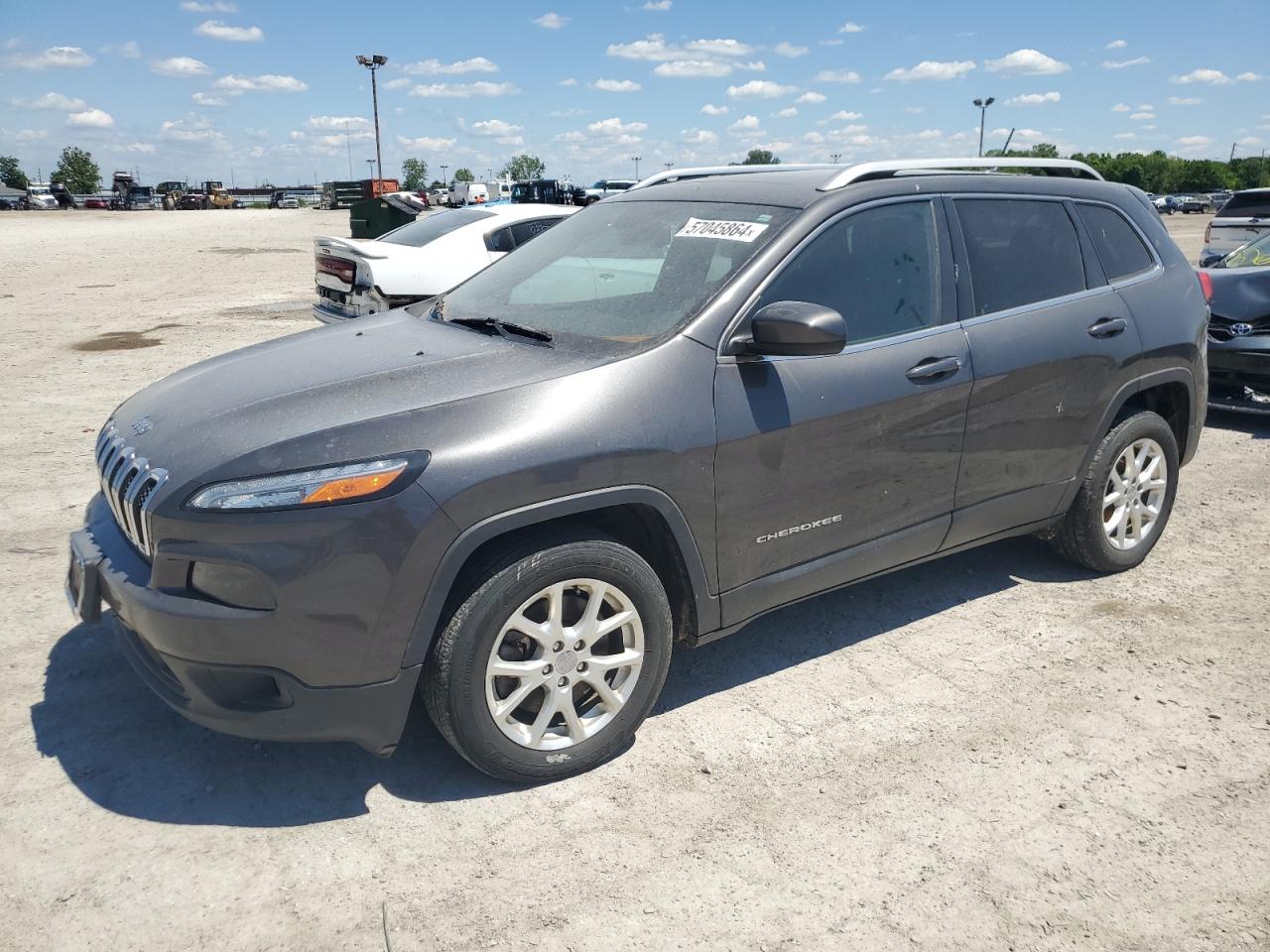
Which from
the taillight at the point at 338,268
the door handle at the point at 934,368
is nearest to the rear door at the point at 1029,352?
the door handle at the point at 934,368

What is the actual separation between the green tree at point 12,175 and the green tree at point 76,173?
6.87 metres

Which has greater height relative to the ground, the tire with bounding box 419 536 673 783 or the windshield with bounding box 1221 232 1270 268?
the windshield with bounding box 1221 232 1270 268

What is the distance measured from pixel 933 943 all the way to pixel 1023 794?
2.51ft

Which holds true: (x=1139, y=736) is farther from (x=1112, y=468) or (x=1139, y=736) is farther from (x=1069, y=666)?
(x=1112, y=468)

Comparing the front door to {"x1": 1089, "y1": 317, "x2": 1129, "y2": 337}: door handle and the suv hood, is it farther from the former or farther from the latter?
{"x1": 1089, "y1": 317, "x2": 1129, "y2": 337}: door handle

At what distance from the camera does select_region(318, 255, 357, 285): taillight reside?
349 inches

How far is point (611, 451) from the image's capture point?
2.89 meters

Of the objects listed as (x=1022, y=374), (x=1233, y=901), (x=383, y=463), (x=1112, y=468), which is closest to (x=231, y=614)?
(x=383, y=463)

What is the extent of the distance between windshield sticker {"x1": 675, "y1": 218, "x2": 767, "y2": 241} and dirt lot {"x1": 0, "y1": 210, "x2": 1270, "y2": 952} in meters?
1.65

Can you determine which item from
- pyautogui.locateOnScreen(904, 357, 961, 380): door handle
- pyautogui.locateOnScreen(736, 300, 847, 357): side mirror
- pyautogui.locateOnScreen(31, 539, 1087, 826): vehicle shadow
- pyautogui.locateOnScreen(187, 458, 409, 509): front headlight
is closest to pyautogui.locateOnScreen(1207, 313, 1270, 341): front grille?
pyautogui.locateOnScreen(904, 357, 961, 380): door handle

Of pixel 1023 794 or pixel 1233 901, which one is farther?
pixel 1023 794

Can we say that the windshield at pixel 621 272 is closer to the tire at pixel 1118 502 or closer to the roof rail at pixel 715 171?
the roof rail at pixel 715 171

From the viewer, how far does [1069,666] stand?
381cm

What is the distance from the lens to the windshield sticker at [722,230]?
3.44 metres
